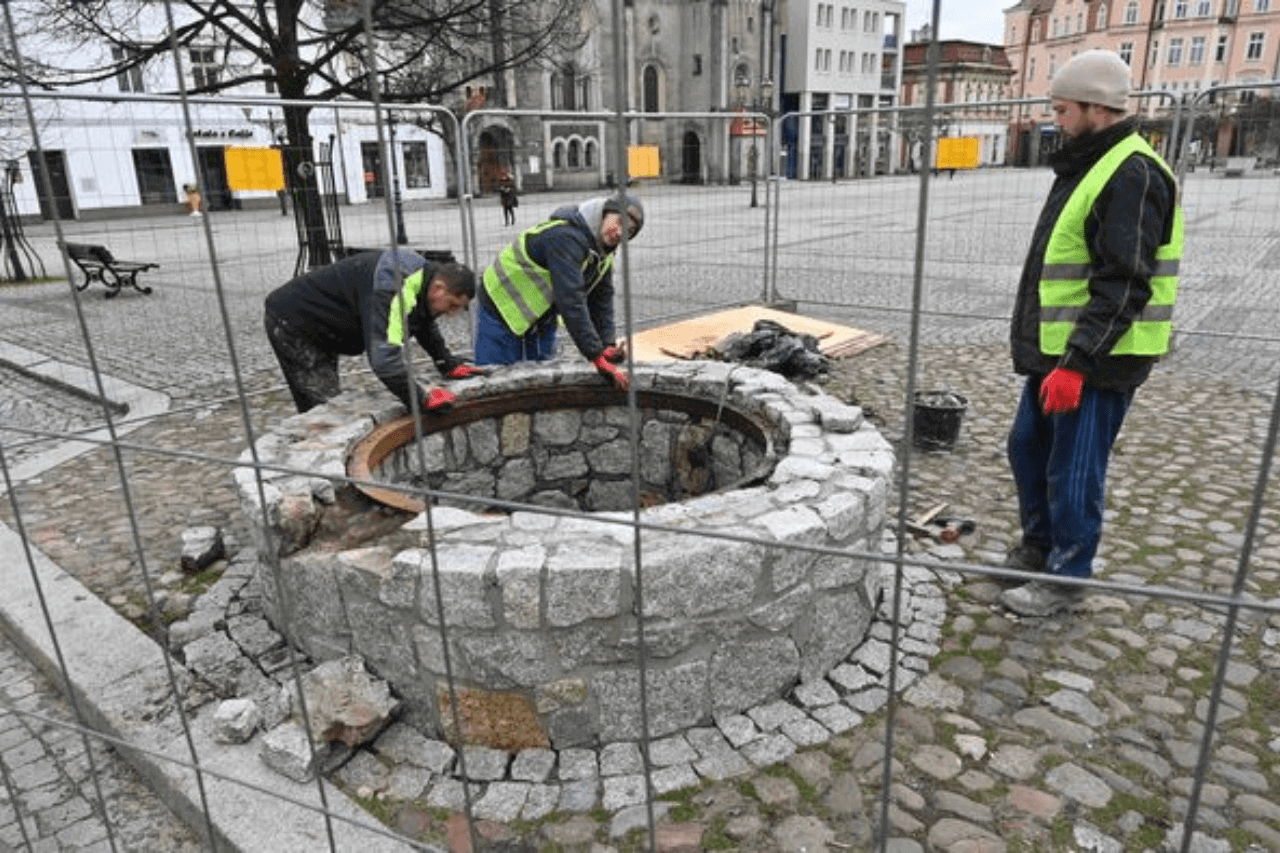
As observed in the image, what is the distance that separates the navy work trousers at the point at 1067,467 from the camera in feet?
10.9

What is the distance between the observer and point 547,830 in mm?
2625

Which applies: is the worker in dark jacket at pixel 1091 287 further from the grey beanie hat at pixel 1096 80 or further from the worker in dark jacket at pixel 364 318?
the worker in dark jacket at pixel 364 318

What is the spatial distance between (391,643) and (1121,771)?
260 centimetres

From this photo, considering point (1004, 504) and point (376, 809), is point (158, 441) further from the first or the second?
Answer: point (1004, 504)

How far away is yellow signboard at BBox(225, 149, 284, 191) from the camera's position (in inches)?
296

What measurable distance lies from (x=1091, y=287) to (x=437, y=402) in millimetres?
3132

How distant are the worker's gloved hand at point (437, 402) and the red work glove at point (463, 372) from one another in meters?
0.56

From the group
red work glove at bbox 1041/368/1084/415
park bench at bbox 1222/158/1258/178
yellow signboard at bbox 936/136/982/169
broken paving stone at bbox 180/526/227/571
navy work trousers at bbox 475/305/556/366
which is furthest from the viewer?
park bench at bbox 1222/158/1258/178

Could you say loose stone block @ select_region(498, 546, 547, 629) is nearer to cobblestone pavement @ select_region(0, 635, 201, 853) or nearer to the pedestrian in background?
cobblestone pavement @ select_region(0, 635, 201, 853)

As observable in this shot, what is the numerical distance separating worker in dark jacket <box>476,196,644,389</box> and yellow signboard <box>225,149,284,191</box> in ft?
10.7

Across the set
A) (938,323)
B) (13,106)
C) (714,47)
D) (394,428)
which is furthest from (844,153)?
(714,47)

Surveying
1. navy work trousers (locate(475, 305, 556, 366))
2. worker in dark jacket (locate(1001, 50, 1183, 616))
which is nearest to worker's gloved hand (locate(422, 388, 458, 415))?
navy work trousers (locate(475, 305, 556, 366))

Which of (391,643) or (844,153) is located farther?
(844,153)

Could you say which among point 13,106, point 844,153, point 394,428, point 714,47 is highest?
point 714,47
